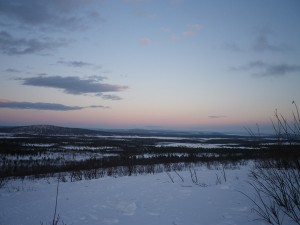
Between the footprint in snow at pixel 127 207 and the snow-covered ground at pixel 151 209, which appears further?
the footprint in snow at pixel 127 207

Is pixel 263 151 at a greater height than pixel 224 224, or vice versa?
pixel 263 151

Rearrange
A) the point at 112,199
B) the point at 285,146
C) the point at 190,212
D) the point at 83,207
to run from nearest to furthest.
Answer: the point at 285,146
the point at 190,212
the point at 83,207
the point at 112,199

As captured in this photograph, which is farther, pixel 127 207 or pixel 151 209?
pixel 127 207

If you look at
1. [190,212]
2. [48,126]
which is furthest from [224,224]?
[48,126]

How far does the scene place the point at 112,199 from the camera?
552cm

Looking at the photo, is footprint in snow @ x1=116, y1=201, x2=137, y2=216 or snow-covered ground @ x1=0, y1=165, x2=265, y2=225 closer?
snow-covered ground @ x1=0, y1=165, x2=265, y2=225

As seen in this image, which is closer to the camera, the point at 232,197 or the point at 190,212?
the point at 190,212

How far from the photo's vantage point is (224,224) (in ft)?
11.2

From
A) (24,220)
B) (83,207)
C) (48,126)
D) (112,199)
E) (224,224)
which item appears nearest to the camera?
(224,224)

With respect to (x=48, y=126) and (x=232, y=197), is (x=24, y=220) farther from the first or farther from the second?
(x=48, y=126)

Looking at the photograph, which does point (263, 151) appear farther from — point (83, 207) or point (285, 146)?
point (83, 207)

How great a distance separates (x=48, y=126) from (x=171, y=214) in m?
161

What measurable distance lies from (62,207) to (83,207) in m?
0.55

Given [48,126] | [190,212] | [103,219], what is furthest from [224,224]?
[48,126]
